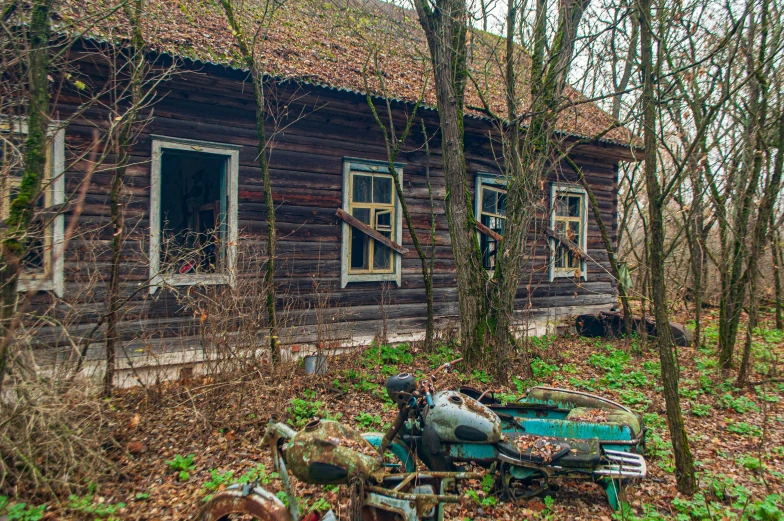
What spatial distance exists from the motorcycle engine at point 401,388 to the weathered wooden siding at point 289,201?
2.96m

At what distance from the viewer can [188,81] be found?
6473 millimetres

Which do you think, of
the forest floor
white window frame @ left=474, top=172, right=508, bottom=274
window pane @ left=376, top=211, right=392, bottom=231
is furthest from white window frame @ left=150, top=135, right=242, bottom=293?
white window frame @ left=474, top=172, right=508, bottom=274

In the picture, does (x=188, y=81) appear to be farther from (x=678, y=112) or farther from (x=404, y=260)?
(x=678, y=112)

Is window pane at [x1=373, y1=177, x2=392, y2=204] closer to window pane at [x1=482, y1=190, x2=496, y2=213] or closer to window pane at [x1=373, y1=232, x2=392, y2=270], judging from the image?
window pane at [x1=373, y1=232, x2=392, y2=270]

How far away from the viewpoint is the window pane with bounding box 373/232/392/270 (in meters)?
8.48

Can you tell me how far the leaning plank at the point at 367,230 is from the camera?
25.6 feet

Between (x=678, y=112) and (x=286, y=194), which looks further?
(x=678, y=112)

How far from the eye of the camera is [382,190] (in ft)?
28.1

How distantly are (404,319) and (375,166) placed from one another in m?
2.63

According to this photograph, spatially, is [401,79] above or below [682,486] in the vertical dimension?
above

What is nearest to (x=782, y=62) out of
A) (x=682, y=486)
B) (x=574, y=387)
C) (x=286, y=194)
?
(x=574, y=387)

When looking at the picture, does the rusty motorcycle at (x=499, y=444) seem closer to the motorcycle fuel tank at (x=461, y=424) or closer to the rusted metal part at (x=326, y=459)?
the motorcycle fuel tank at (x=461, y=424)

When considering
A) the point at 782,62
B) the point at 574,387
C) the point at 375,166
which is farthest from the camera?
the point at 375,166

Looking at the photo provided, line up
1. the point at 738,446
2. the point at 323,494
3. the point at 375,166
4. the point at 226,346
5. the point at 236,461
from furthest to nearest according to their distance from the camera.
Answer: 1. the point at 375,166
2. the point at 226,346
3. the point at 738,446
4. the point at 236,461
5. the point at 323,494
